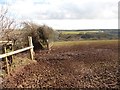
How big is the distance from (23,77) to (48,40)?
1484 centimetres

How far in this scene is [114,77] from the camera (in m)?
10.1

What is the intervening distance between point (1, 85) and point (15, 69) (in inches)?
101

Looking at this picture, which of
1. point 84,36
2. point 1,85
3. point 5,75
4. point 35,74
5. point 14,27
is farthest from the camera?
point 84,36

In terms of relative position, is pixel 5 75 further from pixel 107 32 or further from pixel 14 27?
pixel 107 32

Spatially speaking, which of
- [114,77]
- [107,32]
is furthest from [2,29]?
[107,32]

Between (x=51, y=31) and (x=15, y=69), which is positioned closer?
(x=15, y=69)

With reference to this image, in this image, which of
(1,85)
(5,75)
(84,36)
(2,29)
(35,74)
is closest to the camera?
(1,85)

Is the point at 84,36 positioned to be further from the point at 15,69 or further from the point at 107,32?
the point at 15,69

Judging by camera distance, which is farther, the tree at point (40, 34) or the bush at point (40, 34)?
the tree at point (40, 34)

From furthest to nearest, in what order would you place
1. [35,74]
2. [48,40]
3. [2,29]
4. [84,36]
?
1. [84,36]
2. [48,40]
3. [2,29]
4. [35,74]

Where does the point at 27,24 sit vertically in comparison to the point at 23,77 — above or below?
above

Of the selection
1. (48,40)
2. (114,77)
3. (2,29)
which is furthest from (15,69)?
(48,40)

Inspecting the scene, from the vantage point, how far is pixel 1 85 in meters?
8.79

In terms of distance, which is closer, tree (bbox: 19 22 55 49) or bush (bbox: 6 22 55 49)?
bush (bbox: 6 22 55 49)
